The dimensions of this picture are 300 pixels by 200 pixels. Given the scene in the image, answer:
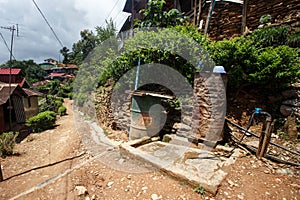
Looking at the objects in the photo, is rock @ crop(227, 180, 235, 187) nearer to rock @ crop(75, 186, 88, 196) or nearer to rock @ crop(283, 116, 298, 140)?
rock @ crop(283, 116, 298, 140)

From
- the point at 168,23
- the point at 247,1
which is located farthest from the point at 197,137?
the point at 247,1

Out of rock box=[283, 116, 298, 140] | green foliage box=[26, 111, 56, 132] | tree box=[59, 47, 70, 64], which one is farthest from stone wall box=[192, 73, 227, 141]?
tree box=[59, 47, 70, 64]

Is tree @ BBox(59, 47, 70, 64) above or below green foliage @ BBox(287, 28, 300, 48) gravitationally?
above

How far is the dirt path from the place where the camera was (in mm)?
2195

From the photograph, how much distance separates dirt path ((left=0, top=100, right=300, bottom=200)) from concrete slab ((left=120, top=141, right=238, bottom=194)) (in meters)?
0.12

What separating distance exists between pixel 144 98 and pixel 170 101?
0.90 metres

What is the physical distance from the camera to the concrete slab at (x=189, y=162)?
234 cm

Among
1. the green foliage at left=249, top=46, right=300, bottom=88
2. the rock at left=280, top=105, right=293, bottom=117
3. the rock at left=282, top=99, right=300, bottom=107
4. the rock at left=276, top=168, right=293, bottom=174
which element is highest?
the green foliage at left=249, top=46, right=300, bottom=88

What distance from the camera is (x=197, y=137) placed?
3.61 m

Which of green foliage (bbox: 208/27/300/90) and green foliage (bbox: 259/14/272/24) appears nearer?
green foliage (bbox: 208/27/300/90)

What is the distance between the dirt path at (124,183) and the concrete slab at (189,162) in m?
0.12

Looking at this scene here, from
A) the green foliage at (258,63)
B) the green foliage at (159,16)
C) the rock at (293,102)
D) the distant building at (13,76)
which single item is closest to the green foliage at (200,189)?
Result: the green foliage at (258,63)

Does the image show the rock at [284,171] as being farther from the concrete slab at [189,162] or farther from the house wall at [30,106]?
the house wall at [30,106]

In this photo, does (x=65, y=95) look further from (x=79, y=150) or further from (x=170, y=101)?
(x=170, y=101)
